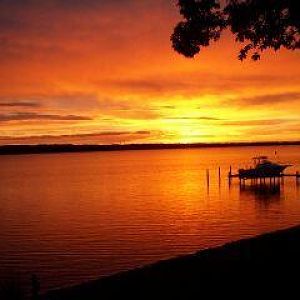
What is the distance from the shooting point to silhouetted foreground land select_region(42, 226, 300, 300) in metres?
11.8

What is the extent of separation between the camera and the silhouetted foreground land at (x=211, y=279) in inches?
463

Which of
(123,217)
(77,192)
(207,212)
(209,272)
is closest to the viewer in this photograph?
(209,272)

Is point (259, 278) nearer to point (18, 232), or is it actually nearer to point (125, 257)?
point (125, 257)

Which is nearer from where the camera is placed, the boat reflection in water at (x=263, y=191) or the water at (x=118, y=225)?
the water at (x=118, y=225)

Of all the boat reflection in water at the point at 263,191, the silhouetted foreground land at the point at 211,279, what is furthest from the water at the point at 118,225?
the silhouetted foreground land at the point at 211,279

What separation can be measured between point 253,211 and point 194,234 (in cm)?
1723

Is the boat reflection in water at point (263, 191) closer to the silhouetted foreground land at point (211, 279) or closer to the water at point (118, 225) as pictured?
the water at point (118, 225)

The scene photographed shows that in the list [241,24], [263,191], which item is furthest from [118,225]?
[263,191]

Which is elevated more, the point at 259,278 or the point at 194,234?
the point at 259,278

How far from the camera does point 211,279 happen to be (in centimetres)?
1280

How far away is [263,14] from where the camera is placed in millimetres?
15898

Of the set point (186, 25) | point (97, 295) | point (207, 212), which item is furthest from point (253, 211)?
point (97, 295)

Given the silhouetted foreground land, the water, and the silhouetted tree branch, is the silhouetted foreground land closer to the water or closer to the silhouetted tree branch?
the silhouetted tree branch

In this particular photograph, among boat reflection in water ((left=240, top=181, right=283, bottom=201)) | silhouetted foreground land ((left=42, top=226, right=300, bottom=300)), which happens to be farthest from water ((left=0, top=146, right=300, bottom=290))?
silhouetted foreground land ((left=42, top=226, right=300, bottom=300))
